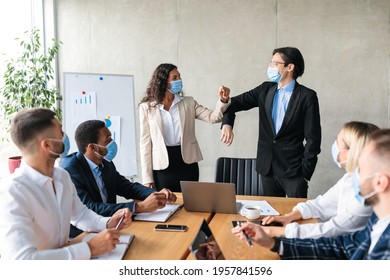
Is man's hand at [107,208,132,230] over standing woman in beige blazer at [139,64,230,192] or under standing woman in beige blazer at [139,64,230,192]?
under

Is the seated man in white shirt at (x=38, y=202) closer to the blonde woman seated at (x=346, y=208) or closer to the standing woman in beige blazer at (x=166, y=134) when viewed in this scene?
the blonde woman seated at (x=346, y=208)

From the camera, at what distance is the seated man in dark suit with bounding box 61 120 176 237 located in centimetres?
248

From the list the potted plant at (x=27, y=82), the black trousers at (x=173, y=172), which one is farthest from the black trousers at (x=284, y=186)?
the potted plant at (x=27, y=82)

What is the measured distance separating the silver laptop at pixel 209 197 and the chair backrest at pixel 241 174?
92 centimetres

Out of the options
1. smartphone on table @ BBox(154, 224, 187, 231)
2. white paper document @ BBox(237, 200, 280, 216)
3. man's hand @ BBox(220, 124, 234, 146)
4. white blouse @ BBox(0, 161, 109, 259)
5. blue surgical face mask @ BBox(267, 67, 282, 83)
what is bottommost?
smartphone on table @ BBox(154, 224, 187, 231)

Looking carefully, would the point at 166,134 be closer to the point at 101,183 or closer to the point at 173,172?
the point at 173,172

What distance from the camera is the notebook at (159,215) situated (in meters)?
2.40

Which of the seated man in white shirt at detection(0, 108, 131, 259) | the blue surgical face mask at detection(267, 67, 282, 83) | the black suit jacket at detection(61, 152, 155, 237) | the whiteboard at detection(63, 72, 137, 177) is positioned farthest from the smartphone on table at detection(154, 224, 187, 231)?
the whiteboard at detection(63, 72, 137, 177)

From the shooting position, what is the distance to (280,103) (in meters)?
3.36

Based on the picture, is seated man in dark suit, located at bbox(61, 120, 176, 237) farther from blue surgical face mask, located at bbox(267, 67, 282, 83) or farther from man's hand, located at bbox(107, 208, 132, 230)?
blue surgical face mask, located at bbox(267, 67, 282, 83)

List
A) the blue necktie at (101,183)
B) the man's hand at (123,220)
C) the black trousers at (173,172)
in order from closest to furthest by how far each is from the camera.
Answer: the man's hand at (123,220) < the blue necktie at (101,183) < the black trousers at (173,172)

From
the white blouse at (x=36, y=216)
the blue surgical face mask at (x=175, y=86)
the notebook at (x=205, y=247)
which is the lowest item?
the notebook at (x=205, y=247)

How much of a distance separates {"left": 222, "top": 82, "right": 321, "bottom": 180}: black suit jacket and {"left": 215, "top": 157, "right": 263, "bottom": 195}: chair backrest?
0.30 ft
